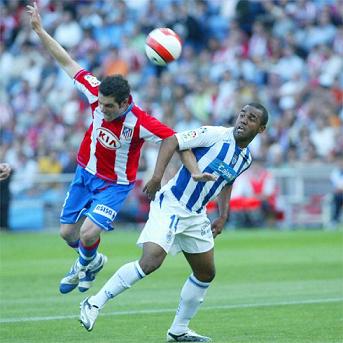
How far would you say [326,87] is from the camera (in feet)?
89.5

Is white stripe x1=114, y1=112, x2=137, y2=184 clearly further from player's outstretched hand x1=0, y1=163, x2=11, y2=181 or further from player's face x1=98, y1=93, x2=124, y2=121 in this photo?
player's outstretched hand x1=0, y1=163, x2=11, y2=181

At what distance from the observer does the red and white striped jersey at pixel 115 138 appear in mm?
11312

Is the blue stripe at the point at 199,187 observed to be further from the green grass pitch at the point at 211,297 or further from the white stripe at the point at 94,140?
the white stripe at the point at 94,140

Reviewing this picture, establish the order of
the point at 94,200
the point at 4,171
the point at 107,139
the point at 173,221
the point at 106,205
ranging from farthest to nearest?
the point at 94,200
the point at 106,205
the point at 107,139
the point at 173,221
the point at 4,171

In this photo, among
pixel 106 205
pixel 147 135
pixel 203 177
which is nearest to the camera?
pixel 203 177

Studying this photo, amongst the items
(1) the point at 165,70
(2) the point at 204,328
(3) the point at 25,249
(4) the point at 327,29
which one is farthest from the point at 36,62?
(2) the point at 204,328

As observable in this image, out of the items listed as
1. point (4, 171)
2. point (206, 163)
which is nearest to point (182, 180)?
point (206, 163)

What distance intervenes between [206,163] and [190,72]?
18248 millimetres

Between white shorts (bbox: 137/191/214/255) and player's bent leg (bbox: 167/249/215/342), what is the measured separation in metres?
0.11

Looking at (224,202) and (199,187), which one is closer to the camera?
(199,187)

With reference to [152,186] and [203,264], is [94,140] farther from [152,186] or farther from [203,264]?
[203,264]

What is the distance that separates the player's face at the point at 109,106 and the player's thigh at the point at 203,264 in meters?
1.54

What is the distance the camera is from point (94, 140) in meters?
11.7

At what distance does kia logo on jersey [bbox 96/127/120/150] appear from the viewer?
37.8ft
